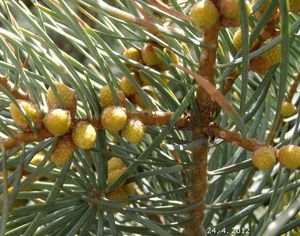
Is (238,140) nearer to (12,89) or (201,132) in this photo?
(201,132)

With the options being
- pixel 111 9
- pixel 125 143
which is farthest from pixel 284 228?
pixel 111 9

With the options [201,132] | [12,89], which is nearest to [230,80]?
[201,132]

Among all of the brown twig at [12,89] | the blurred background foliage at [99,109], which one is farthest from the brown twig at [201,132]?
the brown twig at [12,89]

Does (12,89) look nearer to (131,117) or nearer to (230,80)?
(131,117)

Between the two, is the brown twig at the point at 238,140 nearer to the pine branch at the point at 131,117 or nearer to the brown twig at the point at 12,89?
the pine branch at the point at 131,117

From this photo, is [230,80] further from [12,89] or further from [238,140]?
[12,89]

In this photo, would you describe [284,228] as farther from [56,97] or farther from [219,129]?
[56,97]

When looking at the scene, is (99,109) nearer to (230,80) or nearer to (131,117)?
(131,117)

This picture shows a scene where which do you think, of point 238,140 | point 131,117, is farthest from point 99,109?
point 238,140

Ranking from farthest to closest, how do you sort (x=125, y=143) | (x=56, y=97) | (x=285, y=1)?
(x=125, y=143) < (x=56, y=97) < (x=285, y=1)

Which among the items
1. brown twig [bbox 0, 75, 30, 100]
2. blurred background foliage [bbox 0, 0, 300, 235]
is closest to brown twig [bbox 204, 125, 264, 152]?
blurred background foliage [bbox 0, 0, 300, 235]

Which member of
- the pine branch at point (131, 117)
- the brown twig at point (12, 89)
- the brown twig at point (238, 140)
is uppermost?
the brown twig at point (12, 89)
